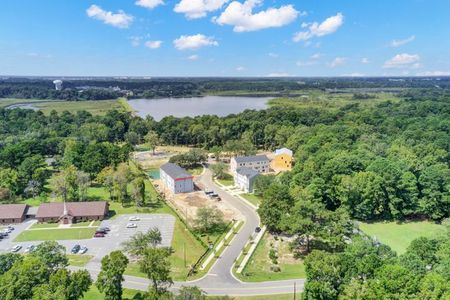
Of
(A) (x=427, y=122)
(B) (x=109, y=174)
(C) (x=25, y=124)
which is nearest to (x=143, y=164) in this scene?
(B) (x=109, y=174)

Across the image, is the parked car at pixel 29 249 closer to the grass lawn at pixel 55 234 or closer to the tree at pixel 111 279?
the grass lawn at pixel 55 234

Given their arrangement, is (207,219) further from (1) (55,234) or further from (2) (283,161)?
(2) (283,161)

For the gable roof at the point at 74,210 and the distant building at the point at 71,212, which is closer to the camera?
the distant building at the point at 71,212

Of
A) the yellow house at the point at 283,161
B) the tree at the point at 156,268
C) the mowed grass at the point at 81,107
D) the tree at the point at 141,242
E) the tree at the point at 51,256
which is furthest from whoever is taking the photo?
the mowed grass at the point at 81,107

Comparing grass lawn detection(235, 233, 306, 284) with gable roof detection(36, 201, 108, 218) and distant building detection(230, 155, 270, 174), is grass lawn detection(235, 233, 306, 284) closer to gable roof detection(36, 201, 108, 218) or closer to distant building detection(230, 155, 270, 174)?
gable roof detection(36, 201, 108, 218)

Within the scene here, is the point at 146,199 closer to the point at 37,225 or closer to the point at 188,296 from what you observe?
the point at 37,225

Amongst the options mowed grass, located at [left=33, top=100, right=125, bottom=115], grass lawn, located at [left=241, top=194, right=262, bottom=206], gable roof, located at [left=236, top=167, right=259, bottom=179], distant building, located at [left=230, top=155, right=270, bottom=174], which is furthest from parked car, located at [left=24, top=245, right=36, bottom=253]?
mowed grass, located at [left=33, top=100, right=125, bottom=115]

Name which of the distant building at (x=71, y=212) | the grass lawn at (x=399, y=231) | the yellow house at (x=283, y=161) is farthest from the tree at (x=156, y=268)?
the yellow house at (x=283, y=161)
